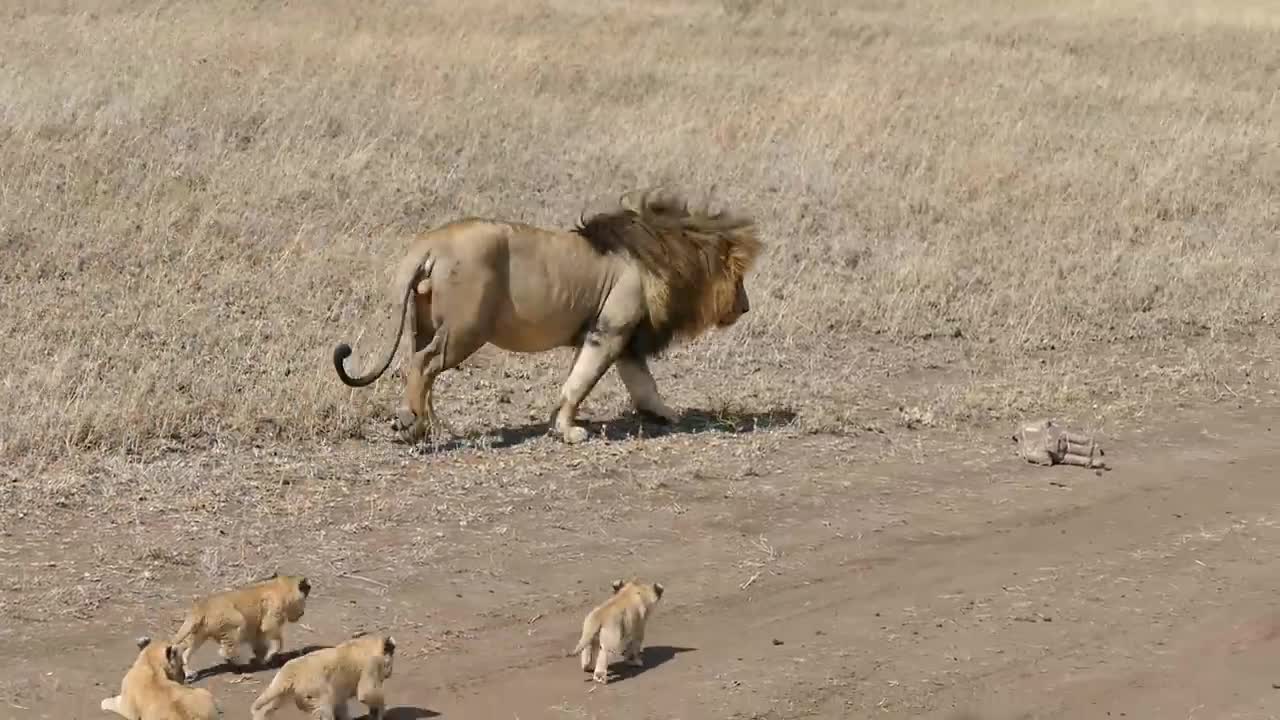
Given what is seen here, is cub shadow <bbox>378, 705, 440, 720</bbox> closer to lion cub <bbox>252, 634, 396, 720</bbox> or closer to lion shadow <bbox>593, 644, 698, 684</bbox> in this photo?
lion cub <bbox>252, 634, 396, 720</bbox>

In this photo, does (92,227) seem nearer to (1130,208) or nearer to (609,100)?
(609,100)

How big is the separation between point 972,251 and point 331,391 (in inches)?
274

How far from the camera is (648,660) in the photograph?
6.77 metres

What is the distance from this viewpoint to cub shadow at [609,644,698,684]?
6.61 meters

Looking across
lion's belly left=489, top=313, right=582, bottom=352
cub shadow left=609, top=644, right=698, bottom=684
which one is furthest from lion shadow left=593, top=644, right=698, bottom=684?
lion's belly left=489, top=313, right=582, bottom=352

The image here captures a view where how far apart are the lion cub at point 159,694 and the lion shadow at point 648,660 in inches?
58.7

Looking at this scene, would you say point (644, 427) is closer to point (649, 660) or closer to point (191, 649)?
point (649, 660)

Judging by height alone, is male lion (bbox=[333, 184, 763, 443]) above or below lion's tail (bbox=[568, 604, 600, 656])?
above

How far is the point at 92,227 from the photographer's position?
12.9 meters

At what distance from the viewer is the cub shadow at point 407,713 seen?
607cm

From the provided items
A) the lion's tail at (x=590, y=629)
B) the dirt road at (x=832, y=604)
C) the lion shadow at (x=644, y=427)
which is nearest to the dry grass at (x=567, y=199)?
the lion shadow at (x=644, y=427)

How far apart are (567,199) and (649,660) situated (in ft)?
30.7

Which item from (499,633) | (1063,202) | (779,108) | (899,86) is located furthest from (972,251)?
(499,633)

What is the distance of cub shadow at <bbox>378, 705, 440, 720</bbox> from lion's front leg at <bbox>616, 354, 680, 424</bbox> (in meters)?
4.23
